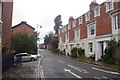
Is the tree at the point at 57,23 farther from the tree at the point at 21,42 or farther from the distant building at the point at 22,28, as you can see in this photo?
the tree at the point at 21,42

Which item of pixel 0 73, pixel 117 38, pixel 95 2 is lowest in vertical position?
pixel 0 73

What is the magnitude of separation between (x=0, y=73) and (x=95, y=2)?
31.1m

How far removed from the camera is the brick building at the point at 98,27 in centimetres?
3046

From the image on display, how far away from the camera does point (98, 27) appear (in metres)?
36.2

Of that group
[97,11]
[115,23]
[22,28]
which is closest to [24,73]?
[115,23]

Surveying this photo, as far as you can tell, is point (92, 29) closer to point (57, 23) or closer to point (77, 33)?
point (77, 33)

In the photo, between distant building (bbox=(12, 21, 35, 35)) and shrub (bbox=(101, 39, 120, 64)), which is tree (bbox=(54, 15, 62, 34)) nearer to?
distant building (bbox=(12, 21, 35, 35))

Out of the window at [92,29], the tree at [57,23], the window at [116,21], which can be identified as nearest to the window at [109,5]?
the window at [116,21]

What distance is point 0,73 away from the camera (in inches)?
656

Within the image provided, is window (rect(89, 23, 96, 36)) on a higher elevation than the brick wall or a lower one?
lower

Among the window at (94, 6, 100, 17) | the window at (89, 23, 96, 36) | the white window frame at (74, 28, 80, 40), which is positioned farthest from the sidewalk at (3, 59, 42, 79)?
the white window frame at (74, 28, 80, 40)

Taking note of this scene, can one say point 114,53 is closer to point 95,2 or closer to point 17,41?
point 95,2

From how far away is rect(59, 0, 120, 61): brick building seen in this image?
99.9 ft

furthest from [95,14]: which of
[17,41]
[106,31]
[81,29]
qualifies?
[17,41]
